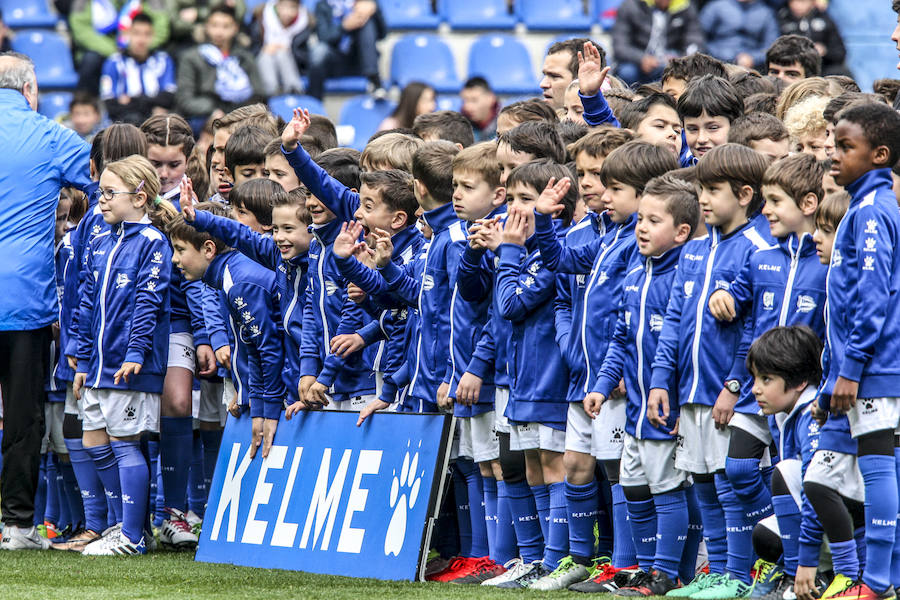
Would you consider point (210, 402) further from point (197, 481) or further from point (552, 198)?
point (552, 198)

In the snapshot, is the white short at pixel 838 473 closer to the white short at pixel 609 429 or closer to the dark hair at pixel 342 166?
the white short at pixel 609 429

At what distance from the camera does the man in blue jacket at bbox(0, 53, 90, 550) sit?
723 centimetres

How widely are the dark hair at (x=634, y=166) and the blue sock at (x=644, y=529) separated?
1.29 m

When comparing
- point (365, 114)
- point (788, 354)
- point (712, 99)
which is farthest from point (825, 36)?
point (788, 354)

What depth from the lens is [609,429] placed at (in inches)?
216

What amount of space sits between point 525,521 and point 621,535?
18.9 inches

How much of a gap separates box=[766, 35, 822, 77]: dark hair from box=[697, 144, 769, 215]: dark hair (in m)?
2.84

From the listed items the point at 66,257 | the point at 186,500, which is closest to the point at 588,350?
the point at 186,500

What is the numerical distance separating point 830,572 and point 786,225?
4.16ft

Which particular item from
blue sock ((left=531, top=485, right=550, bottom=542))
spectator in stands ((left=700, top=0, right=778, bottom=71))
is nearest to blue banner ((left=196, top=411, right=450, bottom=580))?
blue sock ((left=531, top=485, right=550, bottom=542))

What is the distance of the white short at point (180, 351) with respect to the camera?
7.45 metres

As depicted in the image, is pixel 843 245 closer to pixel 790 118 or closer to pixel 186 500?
pixel 790 118

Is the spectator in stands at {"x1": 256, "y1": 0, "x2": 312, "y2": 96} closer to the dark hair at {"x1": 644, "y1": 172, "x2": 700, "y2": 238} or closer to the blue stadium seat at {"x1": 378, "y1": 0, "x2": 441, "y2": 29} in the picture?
the blue stadium seat at {"x1": 378, "y1": 0, "x2": 441, "y2": 29}

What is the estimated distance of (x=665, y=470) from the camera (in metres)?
5.27
